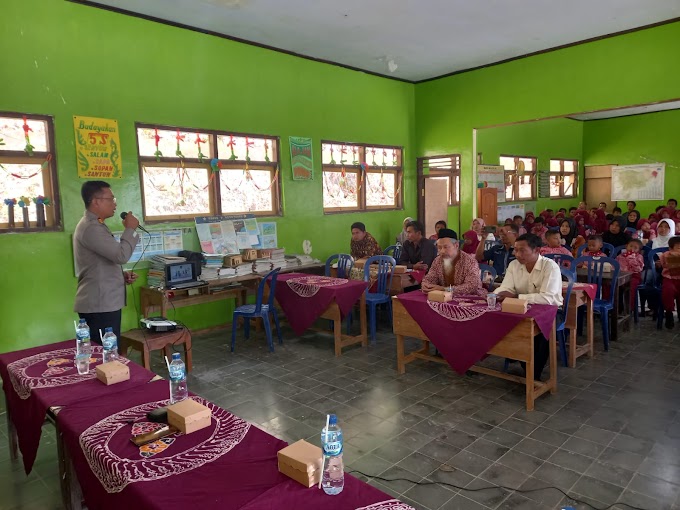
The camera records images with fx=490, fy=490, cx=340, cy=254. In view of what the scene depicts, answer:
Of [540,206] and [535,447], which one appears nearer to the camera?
[535,447]

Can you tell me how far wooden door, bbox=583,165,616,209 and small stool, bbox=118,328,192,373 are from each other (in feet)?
39.8

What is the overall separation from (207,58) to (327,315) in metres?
3.48

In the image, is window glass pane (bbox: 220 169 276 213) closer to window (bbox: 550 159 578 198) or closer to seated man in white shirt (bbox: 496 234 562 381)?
seated man in white shirt (bbox: 496 234 562 381)

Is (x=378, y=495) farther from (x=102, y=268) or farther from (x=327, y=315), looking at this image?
(x=327, y=315)

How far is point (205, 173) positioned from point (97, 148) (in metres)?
1.33

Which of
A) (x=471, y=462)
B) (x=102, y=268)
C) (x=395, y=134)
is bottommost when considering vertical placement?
(x=471, y=462)

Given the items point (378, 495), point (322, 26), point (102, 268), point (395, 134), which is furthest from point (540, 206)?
point (378, 495)

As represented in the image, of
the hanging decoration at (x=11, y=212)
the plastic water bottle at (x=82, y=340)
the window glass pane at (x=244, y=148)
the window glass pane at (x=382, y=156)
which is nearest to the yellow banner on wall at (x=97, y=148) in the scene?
the hanging decoration at (x=11, y=212)

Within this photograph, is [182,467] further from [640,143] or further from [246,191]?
[640,143]

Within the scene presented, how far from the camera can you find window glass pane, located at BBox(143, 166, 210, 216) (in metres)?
5.66

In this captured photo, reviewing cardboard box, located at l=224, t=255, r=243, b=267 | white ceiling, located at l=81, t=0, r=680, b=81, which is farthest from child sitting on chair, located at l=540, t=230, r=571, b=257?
cardboard box, located at l=224, t=255, r=243, b=267

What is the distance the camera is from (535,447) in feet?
10.1

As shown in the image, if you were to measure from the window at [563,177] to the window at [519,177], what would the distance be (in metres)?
1.11

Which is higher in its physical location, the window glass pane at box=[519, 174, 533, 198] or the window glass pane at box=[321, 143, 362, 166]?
the window glass pane at box=[321, 143, 362, 166]
